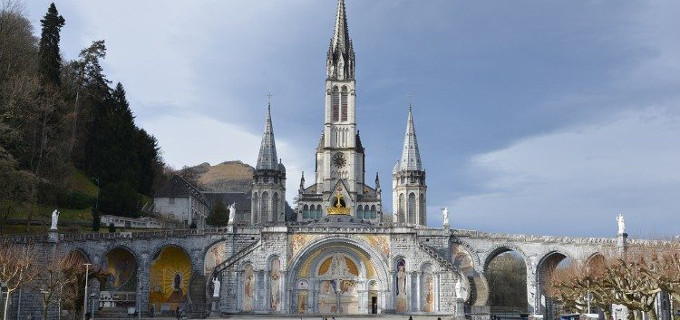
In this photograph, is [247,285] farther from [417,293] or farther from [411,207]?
[411,207]

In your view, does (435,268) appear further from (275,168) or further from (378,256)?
(275,168)

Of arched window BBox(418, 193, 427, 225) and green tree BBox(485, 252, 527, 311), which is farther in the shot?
arched window BBox(418, 193, 427, 225)

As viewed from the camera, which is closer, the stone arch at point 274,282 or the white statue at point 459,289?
the white statue at point 459,289

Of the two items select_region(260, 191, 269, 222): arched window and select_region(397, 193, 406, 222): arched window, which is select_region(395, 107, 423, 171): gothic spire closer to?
select_region(397, 193, 406, 222): arched window

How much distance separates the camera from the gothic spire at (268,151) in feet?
297

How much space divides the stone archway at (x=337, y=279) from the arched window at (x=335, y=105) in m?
35.7

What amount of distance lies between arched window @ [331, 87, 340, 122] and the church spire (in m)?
2.00

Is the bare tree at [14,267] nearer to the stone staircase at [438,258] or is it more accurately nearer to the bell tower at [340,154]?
the stone staircase at [438,258]

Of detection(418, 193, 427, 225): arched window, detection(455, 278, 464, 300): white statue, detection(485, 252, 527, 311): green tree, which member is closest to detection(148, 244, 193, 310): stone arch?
detection(455, 278, 464, 300): white statue

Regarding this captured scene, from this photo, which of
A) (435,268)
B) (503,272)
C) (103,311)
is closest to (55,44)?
(103,311)

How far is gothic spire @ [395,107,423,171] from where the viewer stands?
3541 inches

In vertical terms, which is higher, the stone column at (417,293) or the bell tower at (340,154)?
the bell tower at (340,154)

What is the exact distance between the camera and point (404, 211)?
89188mm

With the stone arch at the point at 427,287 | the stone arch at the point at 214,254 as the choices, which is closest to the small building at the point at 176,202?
the stone arch at the point at 214,254
